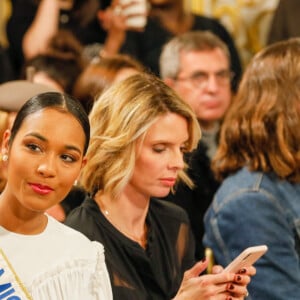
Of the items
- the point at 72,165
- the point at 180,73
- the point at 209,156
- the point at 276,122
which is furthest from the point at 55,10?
the point at 72,165

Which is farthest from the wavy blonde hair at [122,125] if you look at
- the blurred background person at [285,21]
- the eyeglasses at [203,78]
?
the blurred background person at [285,21]

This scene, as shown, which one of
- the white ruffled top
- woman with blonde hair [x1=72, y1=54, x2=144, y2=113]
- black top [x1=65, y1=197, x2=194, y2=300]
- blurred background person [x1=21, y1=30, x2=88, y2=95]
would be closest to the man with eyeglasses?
woman with blonde hair [x1=72, y1=54, x2=144, y2=113]

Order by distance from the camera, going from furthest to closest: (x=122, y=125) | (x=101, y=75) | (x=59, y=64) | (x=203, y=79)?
(x=59, y=64) < (x=203, y=79) < (x=101, y=75) < (x=122, y=125)

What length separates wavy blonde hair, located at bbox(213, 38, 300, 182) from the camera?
268cm

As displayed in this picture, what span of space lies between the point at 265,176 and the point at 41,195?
1.01m

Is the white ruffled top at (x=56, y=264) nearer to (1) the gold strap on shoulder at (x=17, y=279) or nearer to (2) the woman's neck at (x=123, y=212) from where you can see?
(1) the gold strap on shoulder at (x=17, y=279)

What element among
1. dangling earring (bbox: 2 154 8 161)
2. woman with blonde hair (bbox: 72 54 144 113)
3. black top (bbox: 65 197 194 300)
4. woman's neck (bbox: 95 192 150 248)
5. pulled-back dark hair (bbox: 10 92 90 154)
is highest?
pulled-back dark hair (bbox: 10 92 90 154)

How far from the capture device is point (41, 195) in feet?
6.12

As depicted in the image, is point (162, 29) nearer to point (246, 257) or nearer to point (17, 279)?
point (246, 257)

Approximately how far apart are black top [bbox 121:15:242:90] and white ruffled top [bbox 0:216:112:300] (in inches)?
92.1

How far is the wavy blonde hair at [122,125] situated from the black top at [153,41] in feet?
5.98

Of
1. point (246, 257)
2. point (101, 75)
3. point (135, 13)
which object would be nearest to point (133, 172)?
point (246, 257)

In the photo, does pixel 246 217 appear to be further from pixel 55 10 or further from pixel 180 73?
pixel 55 10

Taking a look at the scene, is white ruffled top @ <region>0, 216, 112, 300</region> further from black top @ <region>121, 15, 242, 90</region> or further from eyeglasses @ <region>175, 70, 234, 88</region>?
black top @ <region>121, 15, 242, 90</region>
